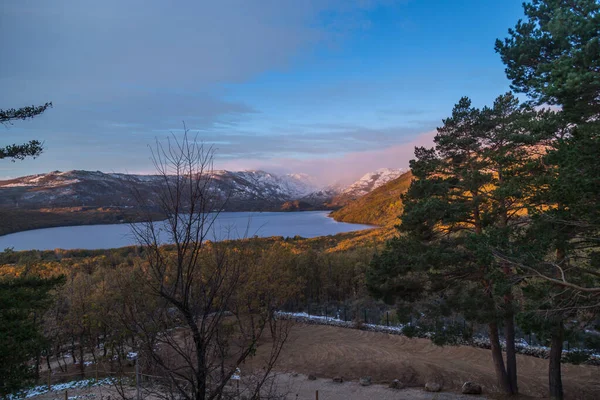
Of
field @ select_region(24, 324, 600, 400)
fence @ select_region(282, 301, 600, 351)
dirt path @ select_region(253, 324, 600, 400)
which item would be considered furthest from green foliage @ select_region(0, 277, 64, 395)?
dirt path @ select_region(253, 324, 600, 400)

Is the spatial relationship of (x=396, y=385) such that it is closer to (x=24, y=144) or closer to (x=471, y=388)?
(x=471, y=388)

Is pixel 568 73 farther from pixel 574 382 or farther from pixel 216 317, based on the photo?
pixel 574 382

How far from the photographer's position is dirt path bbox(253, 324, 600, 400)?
10.6 m

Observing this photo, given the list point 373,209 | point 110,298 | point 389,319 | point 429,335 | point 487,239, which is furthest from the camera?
point 373,209

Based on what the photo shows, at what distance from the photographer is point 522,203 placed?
821cm

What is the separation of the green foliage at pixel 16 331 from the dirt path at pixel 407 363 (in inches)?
352

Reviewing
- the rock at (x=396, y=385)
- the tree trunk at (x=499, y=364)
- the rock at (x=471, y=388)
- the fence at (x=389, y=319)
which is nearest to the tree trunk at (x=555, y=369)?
the fence at (x=389, y=319)

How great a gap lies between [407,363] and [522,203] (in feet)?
24.4

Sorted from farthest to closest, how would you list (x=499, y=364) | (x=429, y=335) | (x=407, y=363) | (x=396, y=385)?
(x=429, y=335)
(x=407, y=363)
(x=396, y=385)
(x=499, y=364)

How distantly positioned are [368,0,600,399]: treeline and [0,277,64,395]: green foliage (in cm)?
720

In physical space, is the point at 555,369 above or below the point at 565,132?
below

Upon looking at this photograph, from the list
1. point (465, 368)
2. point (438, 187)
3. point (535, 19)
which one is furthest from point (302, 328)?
point (535, 19)

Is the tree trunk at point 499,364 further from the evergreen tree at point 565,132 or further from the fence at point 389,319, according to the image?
the evergreen tree at point 565,132

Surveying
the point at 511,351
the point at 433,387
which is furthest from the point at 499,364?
the point at 433,387
